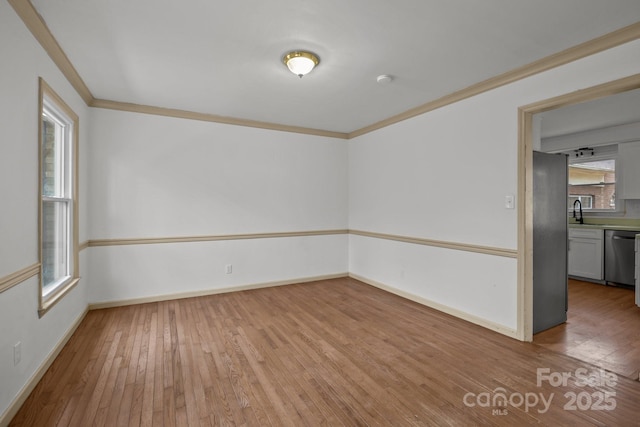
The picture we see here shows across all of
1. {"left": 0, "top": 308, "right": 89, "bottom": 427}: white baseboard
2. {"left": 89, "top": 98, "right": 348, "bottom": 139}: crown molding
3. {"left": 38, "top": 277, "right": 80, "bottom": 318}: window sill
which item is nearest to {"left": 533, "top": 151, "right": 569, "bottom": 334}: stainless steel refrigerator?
{"left": 89, "top": 98, "right": 348, "bottom": 139}: crown molding

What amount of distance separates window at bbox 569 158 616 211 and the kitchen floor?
1968mm

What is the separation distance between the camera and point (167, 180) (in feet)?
13.5

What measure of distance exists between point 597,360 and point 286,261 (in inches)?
147

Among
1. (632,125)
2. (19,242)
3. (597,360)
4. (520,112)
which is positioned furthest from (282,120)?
(632,125)

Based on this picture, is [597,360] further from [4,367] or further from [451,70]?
[4,367]

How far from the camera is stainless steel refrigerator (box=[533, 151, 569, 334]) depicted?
3088mm

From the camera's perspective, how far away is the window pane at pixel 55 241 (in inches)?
109

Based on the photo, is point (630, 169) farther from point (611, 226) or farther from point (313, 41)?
point (313, 41)

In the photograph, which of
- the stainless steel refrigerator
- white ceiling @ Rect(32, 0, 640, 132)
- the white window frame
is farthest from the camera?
the white window frame

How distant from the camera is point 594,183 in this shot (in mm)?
5652

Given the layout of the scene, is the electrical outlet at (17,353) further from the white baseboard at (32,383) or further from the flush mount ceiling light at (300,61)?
the flush mount ceiling light at (300,61)

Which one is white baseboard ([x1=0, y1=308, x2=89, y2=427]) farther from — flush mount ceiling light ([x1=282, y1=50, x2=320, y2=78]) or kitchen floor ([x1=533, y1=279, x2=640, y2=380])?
kitchen floor ([x1=533, y1=279, x2=640, y2=380])

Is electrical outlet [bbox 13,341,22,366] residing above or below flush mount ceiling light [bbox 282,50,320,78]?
below

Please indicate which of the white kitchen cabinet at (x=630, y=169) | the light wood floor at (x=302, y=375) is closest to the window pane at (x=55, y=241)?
the light wood floor at (x=302, y=375)
